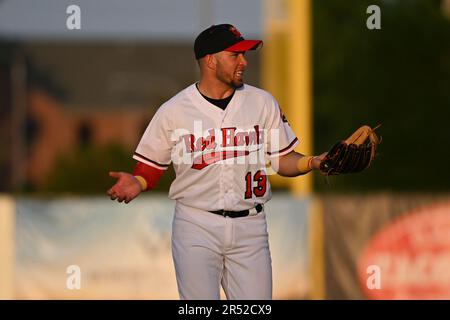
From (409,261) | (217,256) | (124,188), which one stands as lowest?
(409,261)

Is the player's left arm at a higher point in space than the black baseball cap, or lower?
lower

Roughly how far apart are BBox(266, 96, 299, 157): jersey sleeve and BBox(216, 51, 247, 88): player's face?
304 mm

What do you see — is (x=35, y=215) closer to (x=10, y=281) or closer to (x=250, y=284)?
(x=10, y=281)

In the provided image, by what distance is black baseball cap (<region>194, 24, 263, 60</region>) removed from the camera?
606 centimetres

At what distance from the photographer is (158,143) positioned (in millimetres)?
6258

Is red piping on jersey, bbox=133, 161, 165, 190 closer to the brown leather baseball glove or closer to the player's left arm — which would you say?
the player's left arm

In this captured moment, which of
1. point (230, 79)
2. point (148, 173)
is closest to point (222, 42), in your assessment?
point (230, 79)

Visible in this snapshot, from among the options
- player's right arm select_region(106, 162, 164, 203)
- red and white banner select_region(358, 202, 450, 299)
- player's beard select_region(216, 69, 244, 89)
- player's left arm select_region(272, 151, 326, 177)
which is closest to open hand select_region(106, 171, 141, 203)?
player's right arm select_region(106, 162, 164, 203)

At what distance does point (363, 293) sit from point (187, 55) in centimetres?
5031

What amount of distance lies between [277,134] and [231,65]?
549mm

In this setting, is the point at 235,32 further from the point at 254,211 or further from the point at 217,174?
the point at 254,211

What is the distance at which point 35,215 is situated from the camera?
448 inches

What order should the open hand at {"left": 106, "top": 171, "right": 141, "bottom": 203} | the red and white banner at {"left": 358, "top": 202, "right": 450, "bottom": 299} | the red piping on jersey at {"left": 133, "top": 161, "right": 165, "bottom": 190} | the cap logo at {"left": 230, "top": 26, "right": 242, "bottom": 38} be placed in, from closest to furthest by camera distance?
the open hand at {"left": 106, "top": 171, "right": 141, "bottom": 203} < the cap logo at {"left": 230, "top": 26, "right": 242, "bottom": 38} < the red piping on jersey at {"left": 133, "top": 161, "right": 165, "bottom": 190} < the red and white banner at {"left": 358, "top": 202, "right": 450, "bottom": 299}
